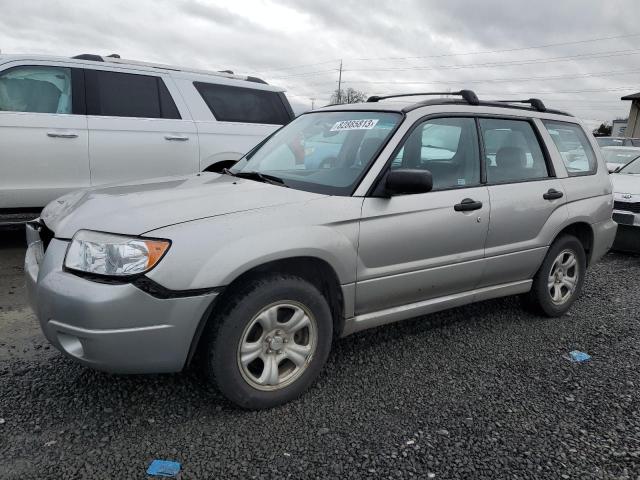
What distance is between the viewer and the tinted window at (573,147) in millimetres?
4383

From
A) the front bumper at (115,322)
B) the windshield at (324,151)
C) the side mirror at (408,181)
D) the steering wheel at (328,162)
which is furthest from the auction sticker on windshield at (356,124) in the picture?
the front bumper at (115,322)

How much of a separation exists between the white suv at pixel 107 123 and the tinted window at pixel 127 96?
0.03ft

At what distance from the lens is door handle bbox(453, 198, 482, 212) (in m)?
3.46

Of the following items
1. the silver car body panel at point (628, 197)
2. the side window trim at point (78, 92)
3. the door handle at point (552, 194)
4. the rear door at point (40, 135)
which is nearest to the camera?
the door handle at point (552, 194)

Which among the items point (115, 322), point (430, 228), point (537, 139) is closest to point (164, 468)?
point (115, 322)

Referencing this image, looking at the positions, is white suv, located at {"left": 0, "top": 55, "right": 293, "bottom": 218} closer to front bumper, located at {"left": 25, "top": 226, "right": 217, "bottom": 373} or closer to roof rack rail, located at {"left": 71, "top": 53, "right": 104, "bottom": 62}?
roof rack rail, located at {"left": 71, "top": 53, "right": 104, "bottom": 62}

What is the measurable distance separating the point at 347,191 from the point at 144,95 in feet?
11.7

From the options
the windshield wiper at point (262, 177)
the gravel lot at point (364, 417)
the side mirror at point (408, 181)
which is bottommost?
the gravel lot at point (364, 417)

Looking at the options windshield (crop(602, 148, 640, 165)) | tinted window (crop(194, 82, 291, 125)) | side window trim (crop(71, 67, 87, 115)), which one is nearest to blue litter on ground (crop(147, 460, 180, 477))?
side window trim (crop(71, 67, 87, 115))

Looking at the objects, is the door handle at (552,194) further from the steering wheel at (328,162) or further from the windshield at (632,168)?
the windshield at (632,168)

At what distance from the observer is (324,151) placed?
3670 millimetres

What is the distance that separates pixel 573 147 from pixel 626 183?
3.34 meters

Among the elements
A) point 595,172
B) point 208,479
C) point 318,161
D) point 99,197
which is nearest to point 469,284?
point 318,161

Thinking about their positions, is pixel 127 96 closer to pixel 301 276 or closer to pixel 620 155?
pixel 301 276
